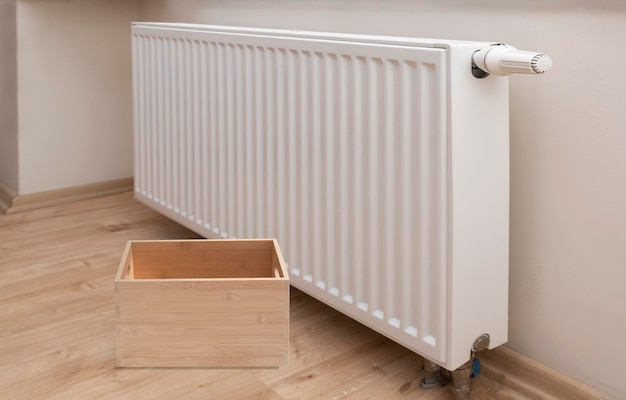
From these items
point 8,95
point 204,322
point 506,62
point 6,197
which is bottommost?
point 204,322

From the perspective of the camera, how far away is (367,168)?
1225mm

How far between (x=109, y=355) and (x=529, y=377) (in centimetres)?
71

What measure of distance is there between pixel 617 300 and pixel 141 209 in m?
1.49

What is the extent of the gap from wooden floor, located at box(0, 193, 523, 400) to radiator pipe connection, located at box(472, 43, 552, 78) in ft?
1.73

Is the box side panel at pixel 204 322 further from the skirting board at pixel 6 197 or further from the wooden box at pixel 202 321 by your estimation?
the skirting board at pixel 6 197

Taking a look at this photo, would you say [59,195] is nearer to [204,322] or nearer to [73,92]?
[73,92]

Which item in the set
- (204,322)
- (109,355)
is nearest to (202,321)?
(204,322)

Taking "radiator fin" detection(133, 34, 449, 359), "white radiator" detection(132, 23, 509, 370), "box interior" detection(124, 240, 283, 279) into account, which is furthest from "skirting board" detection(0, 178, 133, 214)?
"box interior" detection(124, 240, 283, 279)

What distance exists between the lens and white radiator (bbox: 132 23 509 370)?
3.55 ft

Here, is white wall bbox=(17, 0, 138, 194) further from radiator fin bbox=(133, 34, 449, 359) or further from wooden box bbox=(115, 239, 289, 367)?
wooden box bbox=(115, 239, 289, 367)

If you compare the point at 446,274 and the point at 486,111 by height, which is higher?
the point at 486,111

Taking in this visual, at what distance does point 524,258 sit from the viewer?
1214mm

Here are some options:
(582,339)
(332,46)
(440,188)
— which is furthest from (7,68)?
(582,339)

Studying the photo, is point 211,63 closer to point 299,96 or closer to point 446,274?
point 299,96
